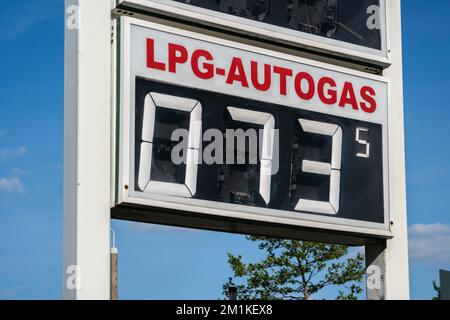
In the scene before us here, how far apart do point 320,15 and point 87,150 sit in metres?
2.60

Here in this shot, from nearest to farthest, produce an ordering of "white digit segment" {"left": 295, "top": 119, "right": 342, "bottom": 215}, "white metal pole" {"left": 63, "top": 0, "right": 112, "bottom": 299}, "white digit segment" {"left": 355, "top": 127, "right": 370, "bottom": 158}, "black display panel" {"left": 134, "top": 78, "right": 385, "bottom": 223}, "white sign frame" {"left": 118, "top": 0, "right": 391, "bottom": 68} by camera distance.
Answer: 1. "white metal pole" {"left": 63, "top": 0, "right": 112, "bottom": 299}
2. "black display panel" {"left": 134, "top": 78, "right": 385, "bottom": 223}
3. "white sign frame" {"left": 118, "top": 0, "right": 391, "bottom": 68}
4. "white digit segment" {"left": 295, "top": 119, "right": 342, "bottom": 215}
5. "white digit segment" {"left": 355, "top": 127, "right": 370, "bottom": 158}

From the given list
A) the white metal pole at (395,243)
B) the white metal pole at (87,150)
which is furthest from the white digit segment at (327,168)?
the white metal pole at (87,150)

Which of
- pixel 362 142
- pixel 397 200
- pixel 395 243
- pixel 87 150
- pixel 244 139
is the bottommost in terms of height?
pixel 395 243

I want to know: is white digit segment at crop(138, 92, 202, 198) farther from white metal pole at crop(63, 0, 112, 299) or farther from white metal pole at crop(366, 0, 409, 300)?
white metal pole at crop(366, 0, 409, 300)

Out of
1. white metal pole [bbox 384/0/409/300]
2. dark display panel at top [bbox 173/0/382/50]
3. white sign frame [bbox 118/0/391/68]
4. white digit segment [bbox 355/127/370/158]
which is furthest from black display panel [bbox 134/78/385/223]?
dark display panel at top [bbox 173/0/382/50]

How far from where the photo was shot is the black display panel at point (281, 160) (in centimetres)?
715

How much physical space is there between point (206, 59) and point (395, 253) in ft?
8.01

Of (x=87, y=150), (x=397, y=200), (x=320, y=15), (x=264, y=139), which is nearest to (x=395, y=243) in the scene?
(x=397, y=200)

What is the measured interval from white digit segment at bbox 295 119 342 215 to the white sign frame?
72 cm

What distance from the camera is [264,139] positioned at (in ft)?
25.2

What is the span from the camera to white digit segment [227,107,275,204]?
299 inches
